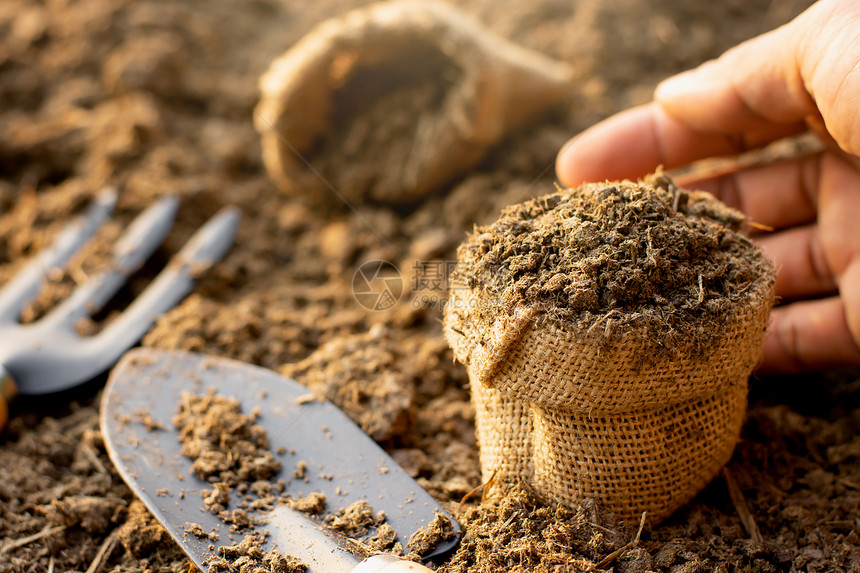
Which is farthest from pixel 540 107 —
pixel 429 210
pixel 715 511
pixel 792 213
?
pixel 715 511

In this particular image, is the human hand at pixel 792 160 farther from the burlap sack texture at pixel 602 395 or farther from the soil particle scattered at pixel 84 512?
the soil particle scattered at pixel 84 512

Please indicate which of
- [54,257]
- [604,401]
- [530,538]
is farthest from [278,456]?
[54,257]

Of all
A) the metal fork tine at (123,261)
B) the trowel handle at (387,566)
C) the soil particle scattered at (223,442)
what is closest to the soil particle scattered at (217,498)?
the soil particle scattered at (223,442)

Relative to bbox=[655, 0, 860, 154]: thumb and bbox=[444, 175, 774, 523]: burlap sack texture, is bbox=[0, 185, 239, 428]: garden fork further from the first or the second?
bbox=[655, 0, 860, 154]: thumb

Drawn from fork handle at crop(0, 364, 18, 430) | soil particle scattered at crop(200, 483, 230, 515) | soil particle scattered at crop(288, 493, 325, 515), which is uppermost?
fork handle at crop(0, 364, 18, 430)

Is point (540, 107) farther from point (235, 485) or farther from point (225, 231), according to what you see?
point (235, 485)

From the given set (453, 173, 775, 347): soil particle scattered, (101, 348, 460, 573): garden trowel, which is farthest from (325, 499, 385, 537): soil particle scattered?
(453, 173, 775, 347): soil particle scattered

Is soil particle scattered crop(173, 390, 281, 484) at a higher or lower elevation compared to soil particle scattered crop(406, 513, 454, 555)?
higher
